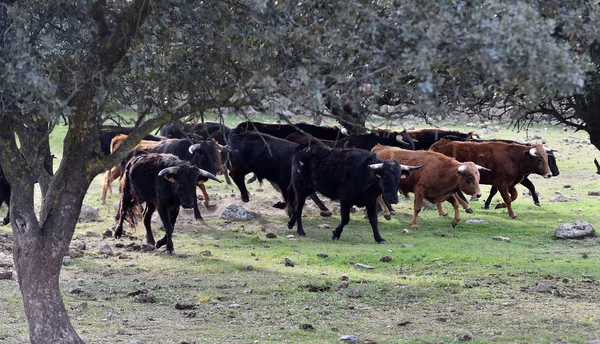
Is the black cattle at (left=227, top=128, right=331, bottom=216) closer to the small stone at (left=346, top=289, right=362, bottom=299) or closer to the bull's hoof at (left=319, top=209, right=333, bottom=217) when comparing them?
the bull's hoof at (left=319, top=209, right=333, bottom=217)

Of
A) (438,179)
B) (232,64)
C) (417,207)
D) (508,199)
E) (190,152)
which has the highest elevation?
(232,64)

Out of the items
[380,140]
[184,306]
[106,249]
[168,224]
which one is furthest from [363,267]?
[380,140]

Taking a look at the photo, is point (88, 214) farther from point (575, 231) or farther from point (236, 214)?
point (575, 231)

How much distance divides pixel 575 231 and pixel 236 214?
24.4 ft

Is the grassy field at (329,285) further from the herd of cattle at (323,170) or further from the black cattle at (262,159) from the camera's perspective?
the black cattle at (262,159)

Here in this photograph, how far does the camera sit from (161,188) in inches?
645

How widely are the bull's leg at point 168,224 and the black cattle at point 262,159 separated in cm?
389

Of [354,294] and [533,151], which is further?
[533,151]

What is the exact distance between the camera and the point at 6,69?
294 inches

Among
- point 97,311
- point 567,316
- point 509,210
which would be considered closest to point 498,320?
point 567,316

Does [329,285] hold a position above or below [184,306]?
above

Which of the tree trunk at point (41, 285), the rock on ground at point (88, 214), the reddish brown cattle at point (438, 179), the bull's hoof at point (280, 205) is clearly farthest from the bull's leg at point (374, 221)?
the tree trunk at point (41, 285)

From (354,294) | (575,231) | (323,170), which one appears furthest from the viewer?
(323,170)

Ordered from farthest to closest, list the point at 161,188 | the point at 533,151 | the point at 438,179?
the point at 533,151 → the point at 438,179 → the point at 161,188
